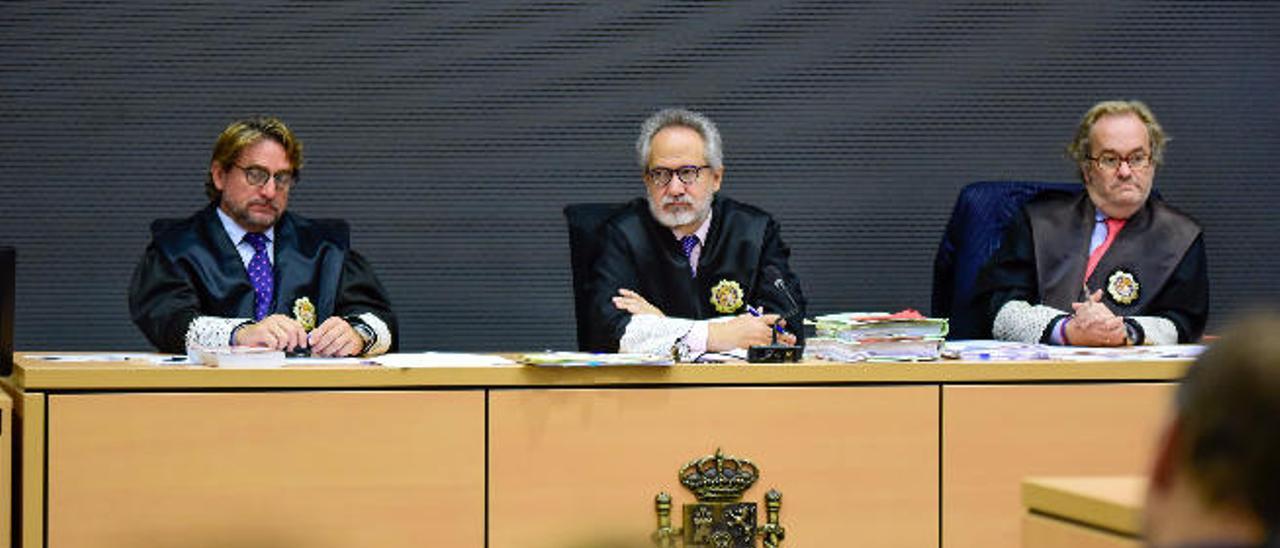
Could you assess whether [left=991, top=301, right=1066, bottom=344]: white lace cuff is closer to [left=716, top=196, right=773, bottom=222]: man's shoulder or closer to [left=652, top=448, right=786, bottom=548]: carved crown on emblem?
[left=716, top=196, right=773, bottom=222]: man's shoulder

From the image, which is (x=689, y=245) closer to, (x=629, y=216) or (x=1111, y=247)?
(x=629, y=216)

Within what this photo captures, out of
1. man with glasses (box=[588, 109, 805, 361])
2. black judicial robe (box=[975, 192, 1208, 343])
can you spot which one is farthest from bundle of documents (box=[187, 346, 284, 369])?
black judicial robe (box=[975, 192, 1208, 343])

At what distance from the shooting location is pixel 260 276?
3992 millimetres

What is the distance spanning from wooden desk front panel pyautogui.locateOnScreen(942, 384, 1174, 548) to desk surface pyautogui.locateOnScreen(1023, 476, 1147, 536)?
1558 millimetres

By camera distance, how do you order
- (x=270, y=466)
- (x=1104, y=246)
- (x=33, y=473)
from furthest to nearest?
(x=1104, y=246), (x=270, y=466), (x=33, y=473)

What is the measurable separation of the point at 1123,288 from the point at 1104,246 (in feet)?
0.52

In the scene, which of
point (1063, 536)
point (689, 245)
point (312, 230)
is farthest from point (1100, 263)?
point (1063, 536)

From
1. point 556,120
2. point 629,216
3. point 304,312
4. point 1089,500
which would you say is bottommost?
point 1089,500

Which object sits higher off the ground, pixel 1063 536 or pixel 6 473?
pixel 1063 536

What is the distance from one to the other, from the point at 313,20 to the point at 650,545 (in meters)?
4.76

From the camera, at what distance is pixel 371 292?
13.5ft

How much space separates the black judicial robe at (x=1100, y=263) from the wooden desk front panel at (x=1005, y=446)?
1009mm

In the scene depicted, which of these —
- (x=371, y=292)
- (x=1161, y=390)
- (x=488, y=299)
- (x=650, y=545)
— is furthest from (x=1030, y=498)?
(x=488, y=299)

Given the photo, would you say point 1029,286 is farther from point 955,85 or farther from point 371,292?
point 371,292
